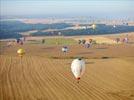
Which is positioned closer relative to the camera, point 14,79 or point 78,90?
point 78,90

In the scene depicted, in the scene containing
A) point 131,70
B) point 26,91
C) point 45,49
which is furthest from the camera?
point 45,49

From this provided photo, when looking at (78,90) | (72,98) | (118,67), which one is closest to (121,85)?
(78,90)

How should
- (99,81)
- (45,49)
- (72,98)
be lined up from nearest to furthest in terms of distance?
(72,98) → (99,81) → (45,49)

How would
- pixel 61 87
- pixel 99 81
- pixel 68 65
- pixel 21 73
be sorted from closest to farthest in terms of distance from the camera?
1. pixel 61 87
2. pixel 99 81
3. pixel 21 73
4. pixel 68 65

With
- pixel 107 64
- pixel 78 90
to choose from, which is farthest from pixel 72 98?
pixel 107 64

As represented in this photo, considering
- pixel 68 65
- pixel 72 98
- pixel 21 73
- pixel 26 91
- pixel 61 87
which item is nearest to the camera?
pixel 72 98

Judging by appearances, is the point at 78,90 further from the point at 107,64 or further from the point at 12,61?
the point at 12,61

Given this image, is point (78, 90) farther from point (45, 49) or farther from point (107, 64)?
point (45, 49)

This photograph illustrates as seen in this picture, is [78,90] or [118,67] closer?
[78,90]
